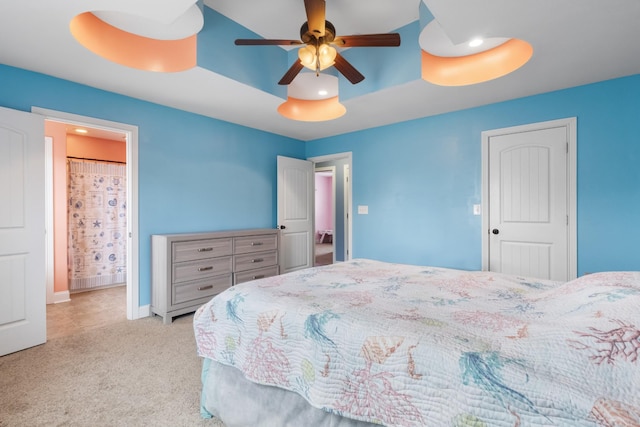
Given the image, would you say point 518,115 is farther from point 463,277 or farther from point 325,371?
point 325,371

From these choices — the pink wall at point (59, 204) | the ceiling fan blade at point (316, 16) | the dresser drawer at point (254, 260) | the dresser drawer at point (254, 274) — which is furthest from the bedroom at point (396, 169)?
the ceiling fan blade at point (316, 16)

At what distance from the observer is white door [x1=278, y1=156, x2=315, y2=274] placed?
4.62 meters

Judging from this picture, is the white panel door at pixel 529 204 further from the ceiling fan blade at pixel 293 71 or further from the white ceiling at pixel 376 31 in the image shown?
the ceiling fan blade at pixel 293 71

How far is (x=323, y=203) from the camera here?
10.4 meters

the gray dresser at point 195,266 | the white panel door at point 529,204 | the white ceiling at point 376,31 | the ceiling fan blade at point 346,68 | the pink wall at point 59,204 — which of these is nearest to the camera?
the white ceiling at point 376,31

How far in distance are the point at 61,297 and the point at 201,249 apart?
7.42ft

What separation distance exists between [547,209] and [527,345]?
9.12 ft

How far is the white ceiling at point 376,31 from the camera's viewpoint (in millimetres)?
1859

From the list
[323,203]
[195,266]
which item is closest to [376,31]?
[195,266]

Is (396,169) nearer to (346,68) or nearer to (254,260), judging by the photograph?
(346,68)

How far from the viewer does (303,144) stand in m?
5.22

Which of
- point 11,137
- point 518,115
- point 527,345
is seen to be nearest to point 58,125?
point 11,137

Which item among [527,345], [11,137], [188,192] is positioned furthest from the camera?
[188,192]

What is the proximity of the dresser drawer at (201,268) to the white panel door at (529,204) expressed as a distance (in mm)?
3041
